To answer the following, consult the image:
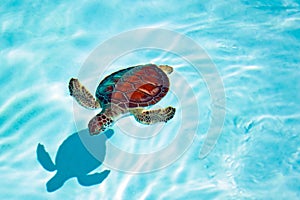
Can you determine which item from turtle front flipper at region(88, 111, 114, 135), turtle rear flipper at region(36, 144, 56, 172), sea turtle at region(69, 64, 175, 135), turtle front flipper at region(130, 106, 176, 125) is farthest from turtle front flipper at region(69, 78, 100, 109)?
turtle rear flipper at region(36, 144, 56, 172)

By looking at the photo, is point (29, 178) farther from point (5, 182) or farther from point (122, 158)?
point (122, 158)

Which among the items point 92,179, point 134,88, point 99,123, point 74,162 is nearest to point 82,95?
point 99,123

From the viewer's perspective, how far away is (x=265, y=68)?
196 inches

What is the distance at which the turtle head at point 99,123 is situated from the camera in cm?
379

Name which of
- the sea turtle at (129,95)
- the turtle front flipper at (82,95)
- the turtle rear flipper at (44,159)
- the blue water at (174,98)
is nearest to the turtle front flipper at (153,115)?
the sea turtle at (129,95)

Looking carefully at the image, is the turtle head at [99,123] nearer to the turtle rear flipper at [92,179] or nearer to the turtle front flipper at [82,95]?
the turtle front flipper at [82,95]

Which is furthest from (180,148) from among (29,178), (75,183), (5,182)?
(5,182)

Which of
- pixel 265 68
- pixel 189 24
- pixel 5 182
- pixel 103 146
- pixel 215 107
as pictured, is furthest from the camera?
pixel 189 24

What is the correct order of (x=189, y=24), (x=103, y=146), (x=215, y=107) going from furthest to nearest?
1. (x=189, y=24)
2. (x=215, y=107)
3. (x=103, y=146)

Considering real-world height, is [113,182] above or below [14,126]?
below

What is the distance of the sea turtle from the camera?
4043 millimetres

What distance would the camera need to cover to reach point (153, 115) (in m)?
4.08

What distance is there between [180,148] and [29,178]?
5.71ft

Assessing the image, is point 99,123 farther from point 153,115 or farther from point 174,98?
point 174,98
